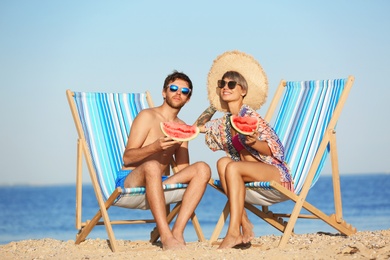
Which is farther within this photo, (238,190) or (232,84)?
(232,84)

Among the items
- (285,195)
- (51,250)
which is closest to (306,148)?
(285,195)

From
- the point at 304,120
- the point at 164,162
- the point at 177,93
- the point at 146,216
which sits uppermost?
the point at 177,93

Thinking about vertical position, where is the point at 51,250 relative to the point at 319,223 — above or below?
above

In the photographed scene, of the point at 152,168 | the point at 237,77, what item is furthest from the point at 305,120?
the point at 152,168

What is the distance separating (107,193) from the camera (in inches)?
251

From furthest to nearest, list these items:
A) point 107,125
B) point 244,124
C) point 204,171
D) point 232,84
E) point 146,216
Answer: point 146,216 → point 107,125 → point 232,84 → point 204,171 → point 244,124

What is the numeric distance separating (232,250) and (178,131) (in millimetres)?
982

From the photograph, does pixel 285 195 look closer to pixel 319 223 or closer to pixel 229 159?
pixel 229 159

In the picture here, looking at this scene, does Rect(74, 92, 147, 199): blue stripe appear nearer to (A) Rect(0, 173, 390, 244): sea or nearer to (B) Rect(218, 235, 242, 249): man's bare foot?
(B) Rect(218, 235, 242, 249): man's bare foot

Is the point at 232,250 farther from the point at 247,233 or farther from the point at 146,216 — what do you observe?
the point at 146,216


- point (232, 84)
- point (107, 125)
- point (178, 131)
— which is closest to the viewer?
point (178, 131)

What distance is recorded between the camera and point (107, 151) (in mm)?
6746

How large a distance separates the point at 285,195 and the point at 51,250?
2.05 meters

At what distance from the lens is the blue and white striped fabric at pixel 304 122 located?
6473 millimetres
